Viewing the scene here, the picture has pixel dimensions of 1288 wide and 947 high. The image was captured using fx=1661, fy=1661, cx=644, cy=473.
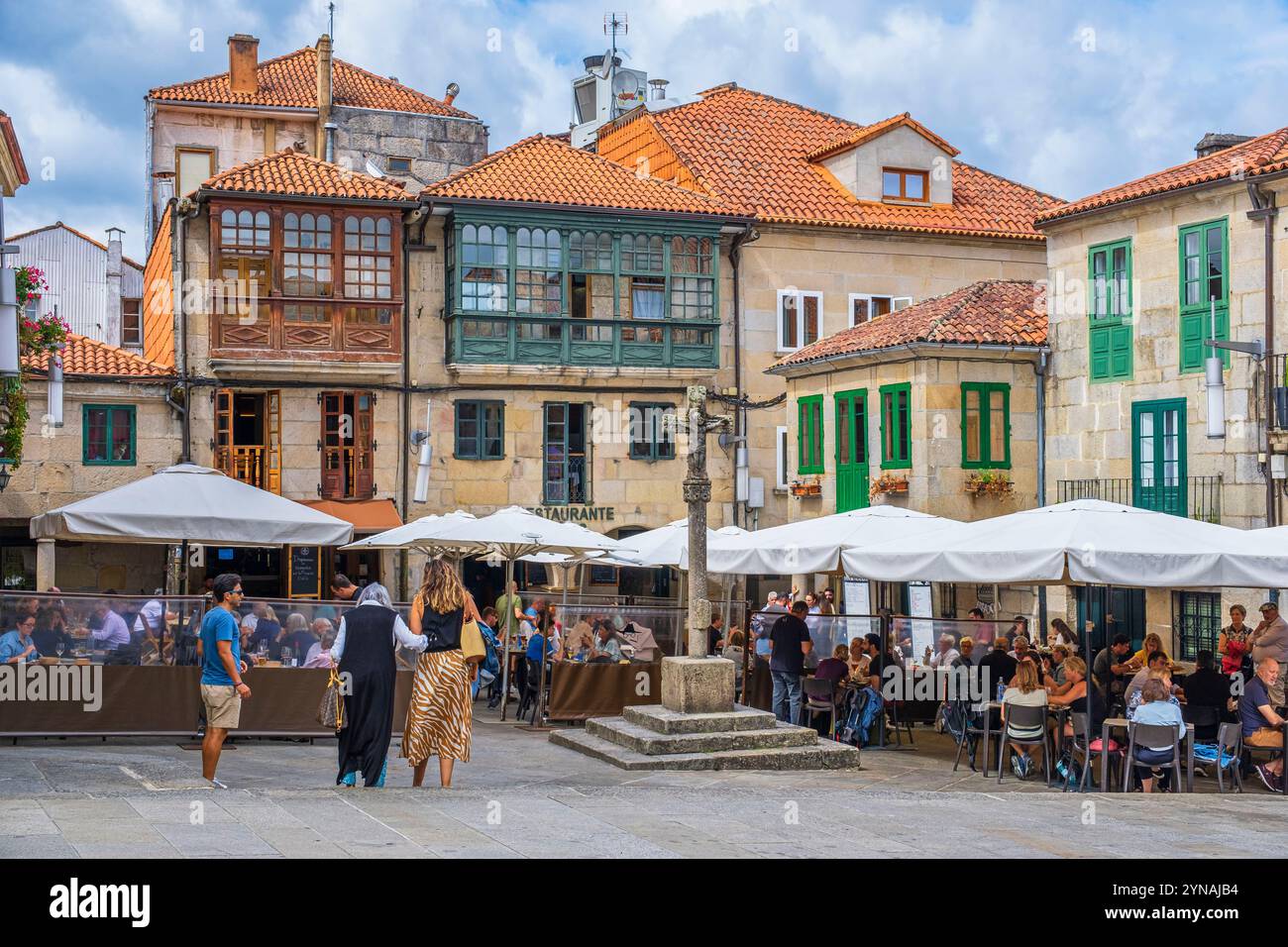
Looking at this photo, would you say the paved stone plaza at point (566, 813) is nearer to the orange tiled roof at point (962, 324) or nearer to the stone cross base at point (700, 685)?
the stone cross base at point (700, 685)

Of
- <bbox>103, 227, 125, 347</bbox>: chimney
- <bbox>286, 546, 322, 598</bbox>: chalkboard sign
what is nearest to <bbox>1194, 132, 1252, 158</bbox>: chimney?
<bbox>286, 546, 322, 598</bbox>: chalkboard sign

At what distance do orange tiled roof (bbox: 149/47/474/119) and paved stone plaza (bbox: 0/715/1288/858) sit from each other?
91.8ft

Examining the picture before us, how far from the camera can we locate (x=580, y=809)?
38.0 feet

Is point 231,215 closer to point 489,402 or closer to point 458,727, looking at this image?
point 489,402

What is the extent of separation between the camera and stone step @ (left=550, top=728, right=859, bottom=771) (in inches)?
612

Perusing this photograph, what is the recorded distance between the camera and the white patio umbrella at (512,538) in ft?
68.3

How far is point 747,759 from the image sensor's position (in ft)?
51.6

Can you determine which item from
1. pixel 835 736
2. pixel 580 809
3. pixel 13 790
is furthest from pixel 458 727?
pixel 835 736

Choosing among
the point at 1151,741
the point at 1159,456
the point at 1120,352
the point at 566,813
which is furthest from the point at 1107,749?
the point at 1120,352

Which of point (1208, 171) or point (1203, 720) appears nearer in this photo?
point (1203, 720)

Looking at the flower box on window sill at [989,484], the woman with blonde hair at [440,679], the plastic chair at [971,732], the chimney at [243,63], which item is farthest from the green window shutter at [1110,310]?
the chimney at [243,63]

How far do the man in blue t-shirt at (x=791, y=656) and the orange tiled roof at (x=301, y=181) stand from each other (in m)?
16.7

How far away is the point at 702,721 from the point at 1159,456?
13.2m

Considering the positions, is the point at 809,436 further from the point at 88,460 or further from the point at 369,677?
the point at 369,677
